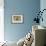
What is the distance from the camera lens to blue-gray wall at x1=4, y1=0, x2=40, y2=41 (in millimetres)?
5125

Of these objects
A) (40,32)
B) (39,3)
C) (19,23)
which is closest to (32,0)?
(39,3)

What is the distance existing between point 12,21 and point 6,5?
0.67 meters

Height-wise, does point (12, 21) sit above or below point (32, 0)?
below

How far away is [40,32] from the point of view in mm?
2500

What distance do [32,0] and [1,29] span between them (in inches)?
66.0

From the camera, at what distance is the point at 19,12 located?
514cm

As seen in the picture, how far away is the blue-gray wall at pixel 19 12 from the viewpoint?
5.12m

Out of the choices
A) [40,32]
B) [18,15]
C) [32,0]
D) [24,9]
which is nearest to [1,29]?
[18,15]

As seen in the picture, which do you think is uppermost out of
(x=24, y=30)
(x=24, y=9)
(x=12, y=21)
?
(x=24, y=9)

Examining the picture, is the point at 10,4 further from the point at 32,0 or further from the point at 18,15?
the point at 32,0

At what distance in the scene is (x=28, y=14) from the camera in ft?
16.9

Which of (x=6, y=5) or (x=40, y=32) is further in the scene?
(x=6, y=5)

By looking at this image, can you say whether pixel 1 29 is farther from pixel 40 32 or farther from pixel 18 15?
pixel 40 32

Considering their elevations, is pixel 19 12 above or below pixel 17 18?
above
